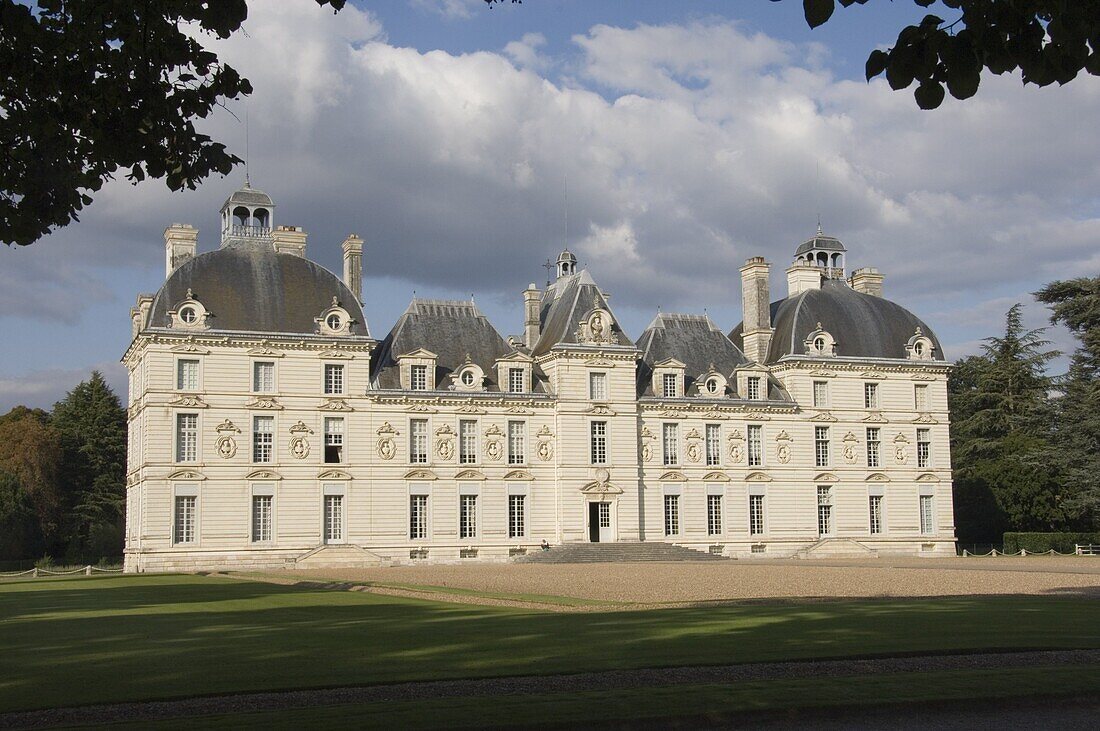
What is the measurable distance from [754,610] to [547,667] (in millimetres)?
8128

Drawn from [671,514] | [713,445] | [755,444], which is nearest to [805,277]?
[755,444]

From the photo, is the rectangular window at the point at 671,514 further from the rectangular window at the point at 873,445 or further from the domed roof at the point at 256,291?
the domed roof at the point at 256,291

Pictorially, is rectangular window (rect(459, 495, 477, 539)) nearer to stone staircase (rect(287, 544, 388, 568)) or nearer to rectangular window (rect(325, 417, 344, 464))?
stone staircase (rect(287, 544, 388, 568))

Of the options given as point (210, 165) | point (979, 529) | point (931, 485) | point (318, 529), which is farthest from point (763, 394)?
point (210, 165)

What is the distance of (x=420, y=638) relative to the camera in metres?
15.8

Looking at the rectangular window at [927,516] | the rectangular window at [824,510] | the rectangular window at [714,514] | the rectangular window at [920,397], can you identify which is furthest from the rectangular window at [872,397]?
the rectangular window at [714,514]

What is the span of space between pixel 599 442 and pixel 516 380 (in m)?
4.01

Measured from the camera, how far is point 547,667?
1298 centimetres

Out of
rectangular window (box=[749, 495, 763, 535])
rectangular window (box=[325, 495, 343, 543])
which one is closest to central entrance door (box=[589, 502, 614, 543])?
rectangular window (box=[749, 495, 763, 535])

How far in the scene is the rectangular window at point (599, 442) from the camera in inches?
1908

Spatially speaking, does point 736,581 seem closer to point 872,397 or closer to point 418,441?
point 418,441

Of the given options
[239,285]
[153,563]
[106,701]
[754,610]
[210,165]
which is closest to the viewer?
[210,165]

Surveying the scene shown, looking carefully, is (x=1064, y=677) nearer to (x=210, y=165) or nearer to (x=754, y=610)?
(x=754, y=610)

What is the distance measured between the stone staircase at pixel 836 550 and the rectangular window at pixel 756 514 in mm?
1850
